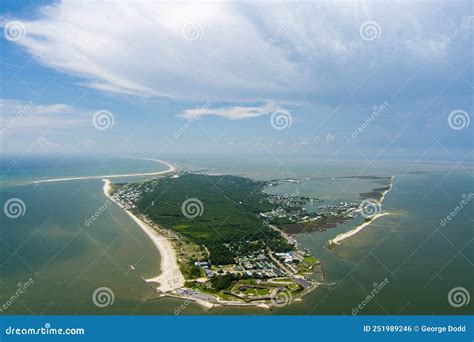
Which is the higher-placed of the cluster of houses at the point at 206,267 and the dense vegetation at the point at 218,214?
the dense vegetation at the point at 218,214

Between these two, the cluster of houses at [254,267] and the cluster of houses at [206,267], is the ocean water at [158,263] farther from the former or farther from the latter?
the cluster of houses at [206,267]

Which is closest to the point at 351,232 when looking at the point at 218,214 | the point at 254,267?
the point at 254,267

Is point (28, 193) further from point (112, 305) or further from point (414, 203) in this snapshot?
point (414, 203)

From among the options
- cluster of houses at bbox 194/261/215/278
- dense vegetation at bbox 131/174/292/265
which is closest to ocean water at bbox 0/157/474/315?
cluster of houses at bbox 194/261/215/278

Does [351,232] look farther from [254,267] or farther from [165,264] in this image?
[165,264]

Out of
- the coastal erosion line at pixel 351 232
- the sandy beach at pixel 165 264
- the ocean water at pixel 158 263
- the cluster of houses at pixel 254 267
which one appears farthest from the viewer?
the coastal erosion line at pixel 351 232

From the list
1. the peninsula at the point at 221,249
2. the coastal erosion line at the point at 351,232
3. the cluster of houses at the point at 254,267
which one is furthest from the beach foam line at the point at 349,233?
the cluster of houses at the point at 254,267

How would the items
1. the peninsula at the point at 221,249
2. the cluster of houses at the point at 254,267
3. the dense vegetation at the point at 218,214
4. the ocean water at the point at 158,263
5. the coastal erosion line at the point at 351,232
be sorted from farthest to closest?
the coastal erosion line at the point at 351,232 < the dense vegetation at the point at 218,214 < the cluster of houses at the point at 254,267 < the peninsula at the point at 221,249 < the ocean water at the point at 158,263
